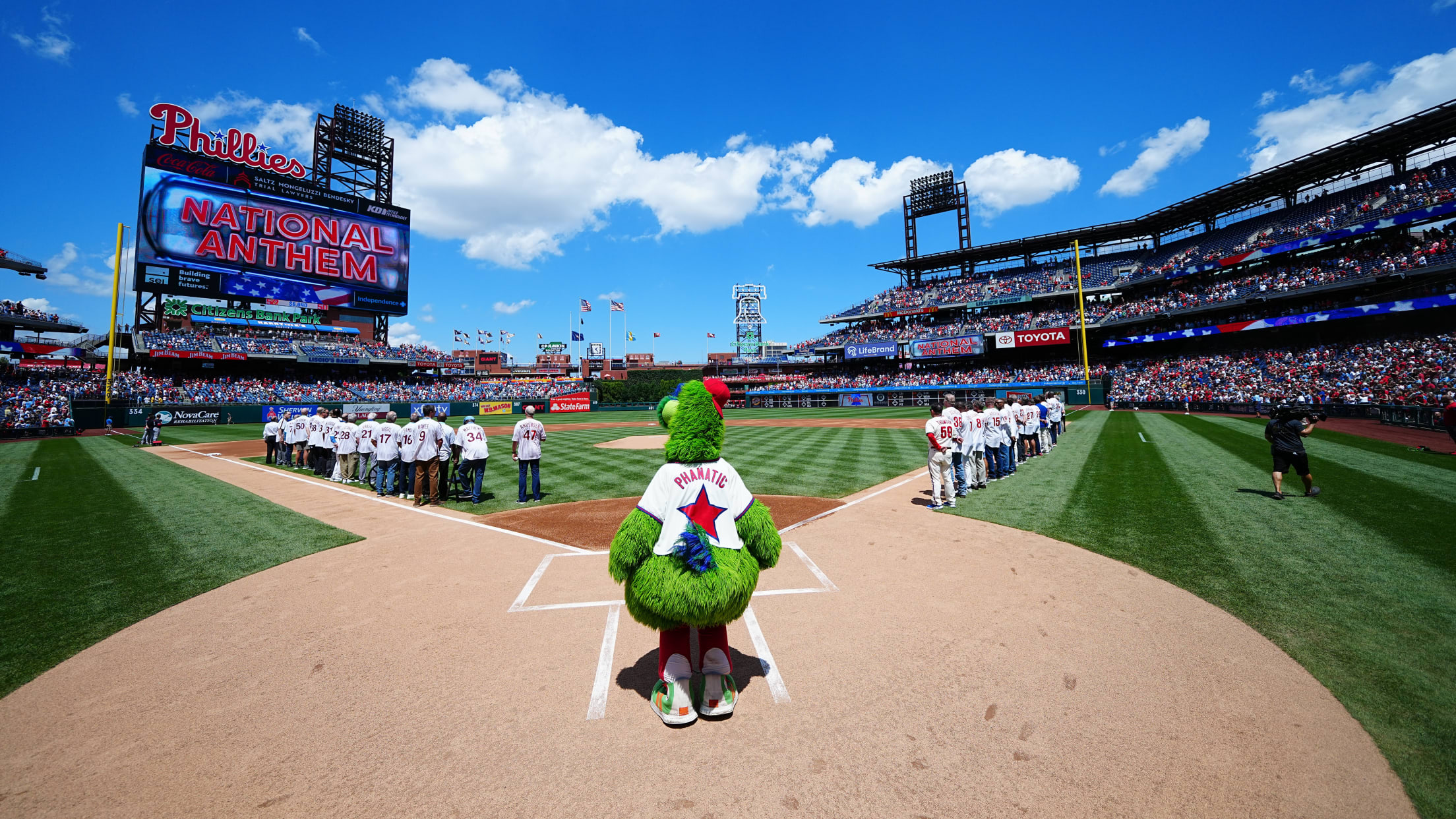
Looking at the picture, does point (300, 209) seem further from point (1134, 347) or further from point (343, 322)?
point (1134, 347)

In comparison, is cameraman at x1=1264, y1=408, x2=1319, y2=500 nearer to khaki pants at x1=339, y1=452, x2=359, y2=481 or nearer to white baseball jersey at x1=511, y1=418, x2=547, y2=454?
white baseball jersey at x1=511, y1=418, x2=547, y2=454

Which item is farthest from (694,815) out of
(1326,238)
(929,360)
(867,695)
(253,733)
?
(929,360)

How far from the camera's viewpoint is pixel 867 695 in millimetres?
3768

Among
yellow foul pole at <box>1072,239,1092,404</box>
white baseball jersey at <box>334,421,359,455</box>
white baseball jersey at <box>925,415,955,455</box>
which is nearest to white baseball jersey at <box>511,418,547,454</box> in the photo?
white baseball jersey at <box>334,421,359,455</box>

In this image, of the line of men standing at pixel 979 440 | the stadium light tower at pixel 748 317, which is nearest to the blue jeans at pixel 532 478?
the line of men standing at pixel 979 440

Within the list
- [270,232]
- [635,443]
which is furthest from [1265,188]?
[270,232]

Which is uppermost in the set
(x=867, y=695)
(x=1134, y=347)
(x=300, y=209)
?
(x=300, y=209)

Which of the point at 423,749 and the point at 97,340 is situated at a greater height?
the point at 97,340

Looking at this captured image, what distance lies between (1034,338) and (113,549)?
189 ft

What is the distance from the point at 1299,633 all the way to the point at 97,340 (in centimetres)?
8267

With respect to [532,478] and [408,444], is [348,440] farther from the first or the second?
[532,478]

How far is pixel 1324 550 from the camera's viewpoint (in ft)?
21.1

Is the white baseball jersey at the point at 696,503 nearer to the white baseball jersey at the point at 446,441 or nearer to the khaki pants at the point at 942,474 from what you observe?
the khaki pants at the point at 942,474

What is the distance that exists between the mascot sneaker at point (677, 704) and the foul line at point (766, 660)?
1.96 feet
